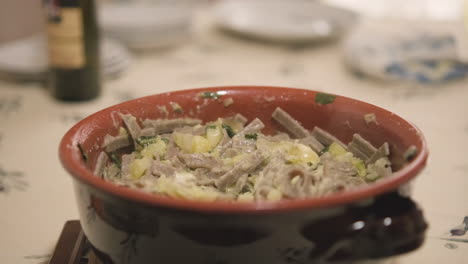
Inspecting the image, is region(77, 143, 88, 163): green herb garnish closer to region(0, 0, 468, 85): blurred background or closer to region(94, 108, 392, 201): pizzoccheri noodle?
region(94, 108, 392, 201): pizzoccheri noodle

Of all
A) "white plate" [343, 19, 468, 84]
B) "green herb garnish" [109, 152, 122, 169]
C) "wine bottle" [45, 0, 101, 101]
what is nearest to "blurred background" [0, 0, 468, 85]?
"white plate" [343, 19, 468, 84]

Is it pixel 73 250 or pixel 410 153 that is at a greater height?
pixel 410 153

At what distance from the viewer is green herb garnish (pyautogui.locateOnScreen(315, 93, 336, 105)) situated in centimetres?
93

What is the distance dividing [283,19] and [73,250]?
1.76 metres

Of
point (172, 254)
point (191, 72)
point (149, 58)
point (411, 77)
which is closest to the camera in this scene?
point (172, 254)

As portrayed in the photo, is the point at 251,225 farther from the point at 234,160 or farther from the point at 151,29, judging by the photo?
the point at 151,29

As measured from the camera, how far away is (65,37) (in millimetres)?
1582

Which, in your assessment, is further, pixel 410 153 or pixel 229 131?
pixel 229 131

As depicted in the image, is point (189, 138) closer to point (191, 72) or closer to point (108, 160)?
point (108, 160)

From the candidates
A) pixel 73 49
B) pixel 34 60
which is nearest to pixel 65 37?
pixel 73 49

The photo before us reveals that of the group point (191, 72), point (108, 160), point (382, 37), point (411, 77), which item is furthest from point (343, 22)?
point (108, 160)

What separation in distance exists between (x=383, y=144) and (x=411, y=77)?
3.47 feet

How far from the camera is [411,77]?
5.90 ft

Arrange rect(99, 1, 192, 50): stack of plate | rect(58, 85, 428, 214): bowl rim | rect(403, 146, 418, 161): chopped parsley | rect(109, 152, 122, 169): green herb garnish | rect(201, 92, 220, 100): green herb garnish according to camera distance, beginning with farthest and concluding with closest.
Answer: rect(99, 1, 192, 50): stack of plate, rect(201, 92, 220, 100): green herb garnish, rect(109, 152, 122, 169): green herb garnish, rect(403, 146, 418, 161): chopped parsley, rect(58, 85, 428, 214): bowl rim
